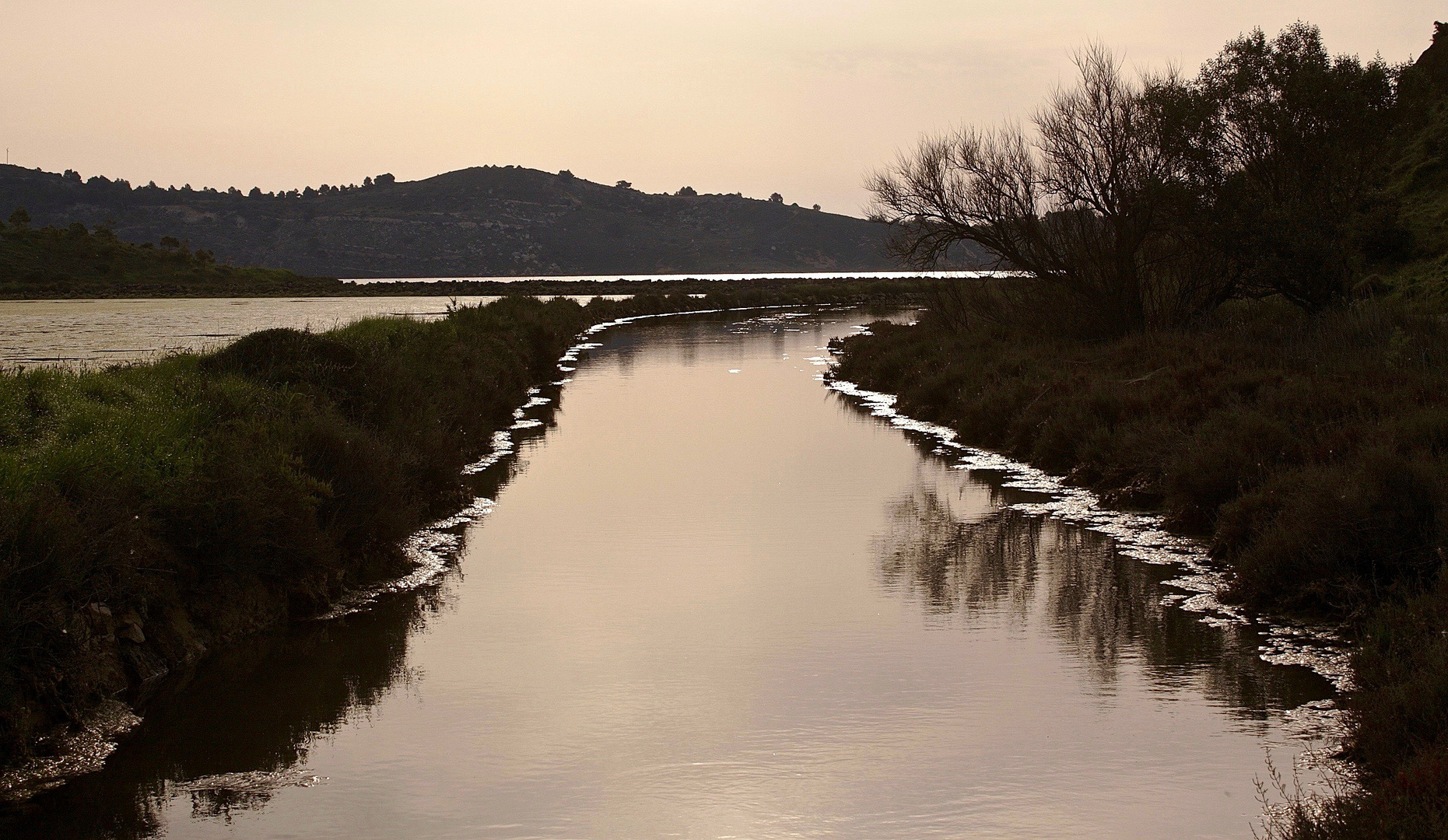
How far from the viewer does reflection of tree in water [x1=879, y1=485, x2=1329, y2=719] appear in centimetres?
854

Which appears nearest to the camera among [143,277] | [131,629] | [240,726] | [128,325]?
[240,726]

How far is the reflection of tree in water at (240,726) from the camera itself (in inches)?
263

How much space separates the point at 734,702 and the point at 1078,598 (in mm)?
3917

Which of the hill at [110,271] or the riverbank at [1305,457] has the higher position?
the hill at [110,271]

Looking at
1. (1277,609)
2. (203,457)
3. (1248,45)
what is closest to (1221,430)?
(1277,609)

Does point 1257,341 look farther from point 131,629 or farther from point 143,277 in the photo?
point 143,277

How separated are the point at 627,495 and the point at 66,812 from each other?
33.2 feet

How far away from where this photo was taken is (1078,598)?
1076cm

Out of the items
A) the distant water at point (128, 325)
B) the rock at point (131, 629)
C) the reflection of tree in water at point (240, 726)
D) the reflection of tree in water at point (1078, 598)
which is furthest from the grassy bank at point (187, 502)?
the reflection of tree in water at point (1078, 598)

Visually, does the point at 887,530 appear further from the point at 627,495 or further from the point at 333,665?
the point at 333,665

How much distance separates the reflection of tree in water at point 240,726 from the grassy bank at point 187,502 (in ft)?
1.38

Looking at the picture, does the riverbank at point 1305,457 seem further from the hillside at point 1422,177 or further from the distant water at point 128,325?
the distant water at point 128,325

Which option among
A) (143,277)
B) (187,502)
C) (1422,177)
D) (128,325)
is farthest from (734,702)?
(143,277)

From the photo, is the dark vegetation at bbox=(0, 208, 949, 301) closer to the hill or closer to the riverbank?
the hill
